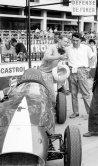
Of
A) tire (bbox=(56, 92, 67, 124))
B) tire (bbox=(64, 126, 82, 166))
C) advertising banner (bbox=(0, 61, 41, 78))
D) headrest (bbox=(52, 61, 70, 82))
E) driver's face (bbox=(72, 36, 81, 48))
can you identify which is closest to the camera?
tire (bbox=(64, 126, 82, 166))

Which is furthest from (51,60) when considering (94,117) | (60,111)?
(94,117)

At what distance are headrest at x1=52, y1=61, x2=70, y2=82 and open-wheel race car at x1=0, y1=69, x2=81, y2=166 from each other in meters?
2.17

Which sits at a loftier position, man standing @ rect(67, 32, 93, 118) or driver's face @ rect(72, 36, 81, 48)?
driver's face @ rect(72, 36, 81, 48)

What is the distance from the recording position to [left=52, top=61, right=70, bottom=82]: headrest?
7426mm

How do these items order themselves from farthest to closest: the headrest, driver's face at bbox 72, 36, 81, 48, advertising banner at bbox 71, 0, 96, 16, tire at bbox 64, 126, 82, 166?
advertising banner at bbox 71, 0, 96, 16 → the headrest → driver's face at bbox 72, 36, 81, 48 → tire at bbox 64, 126, 82, 166

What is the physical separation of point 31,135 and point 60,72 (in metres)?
3.93

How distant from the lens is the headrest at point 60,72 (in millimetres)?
7426

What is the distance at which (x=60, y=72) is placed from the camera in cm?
766

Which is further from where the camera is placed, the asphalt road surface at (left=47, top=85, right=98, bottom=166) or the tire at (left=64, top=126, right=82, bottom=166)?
the asphalt road surface at (left=47, top=85, right=98, bottom=166)

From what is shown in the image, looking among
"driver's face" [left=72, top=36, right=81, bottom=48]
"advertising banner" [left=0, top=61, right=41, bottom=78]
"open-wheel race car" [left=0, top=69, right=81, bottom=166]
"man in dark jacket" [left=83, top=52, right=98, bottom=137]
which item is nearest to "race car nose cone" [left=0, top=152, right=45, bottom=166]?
"open-wheel race car" [left=0, top=69, right=81, bottom=166]

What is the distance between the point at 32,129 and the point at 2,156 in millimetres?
479

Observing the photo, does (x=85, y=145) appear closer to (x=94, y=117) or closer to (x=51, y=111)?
(x=94, y=117)

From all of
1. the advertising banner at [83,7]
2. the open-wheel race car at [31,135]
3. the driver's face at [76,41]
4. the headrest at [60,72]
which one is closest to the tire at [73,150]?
the open-wheel race car at [31,135]

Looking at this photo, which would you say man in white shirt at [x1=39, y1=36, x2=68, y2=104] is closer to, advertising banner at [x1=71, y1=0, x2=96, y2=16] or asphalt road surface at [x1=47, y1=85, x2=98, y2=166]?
asphalt road surface at [x1=47, y1=85, x2=98, y2=166]
